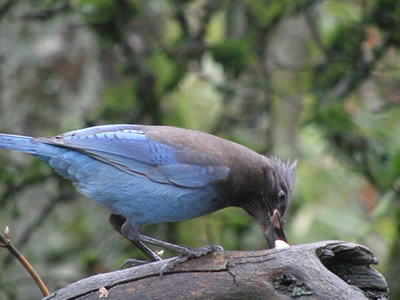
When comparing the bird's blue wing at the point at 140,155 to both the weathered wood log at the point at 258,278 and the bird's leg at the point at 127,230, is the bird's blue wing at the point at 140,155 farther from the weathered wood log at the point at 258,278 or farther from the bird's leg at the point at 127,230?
the weathered wood log at the point at 258,278

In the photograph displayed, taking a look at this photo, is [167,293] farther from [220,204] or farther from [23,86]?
[23,86]

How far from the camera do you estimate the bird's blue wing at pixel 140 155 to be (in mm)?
4766

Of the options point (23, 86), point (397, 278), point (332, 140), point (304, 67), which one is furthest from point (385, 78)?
point (23, 86)

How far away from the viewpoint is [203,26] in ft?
22.5

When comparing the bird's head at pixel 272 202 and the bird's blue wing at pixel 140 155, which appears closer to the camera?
the bird's blue wing at pixel 140 155

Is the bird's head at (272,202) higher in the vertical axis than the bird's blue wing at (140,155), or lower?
lower

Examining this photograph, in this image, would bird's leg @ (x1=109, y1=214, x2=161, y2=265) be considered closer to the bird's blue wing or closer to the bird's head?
the bird's blue wing

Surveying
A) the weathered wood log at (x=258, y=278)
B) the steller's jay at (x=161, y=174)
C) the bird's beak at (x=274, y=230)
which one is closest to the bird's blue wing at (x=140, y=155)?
the steller's jay at (x=161, y=174)

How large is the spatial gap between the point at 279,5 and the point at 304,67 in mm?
1162

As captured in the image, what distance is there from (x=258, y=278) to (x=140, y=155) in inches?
54.3

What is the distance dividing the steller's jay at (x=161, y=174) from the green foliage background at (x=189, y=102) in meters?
1.15

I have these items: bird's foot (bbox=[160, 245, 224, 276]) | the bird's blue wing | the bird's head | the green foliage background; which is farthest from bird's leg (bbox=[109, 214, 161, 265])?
the green foliage background

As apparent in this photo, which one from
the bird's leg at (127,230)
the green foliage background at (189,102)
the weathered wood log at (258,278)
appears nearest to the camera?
the weathered wood log at (258,278)

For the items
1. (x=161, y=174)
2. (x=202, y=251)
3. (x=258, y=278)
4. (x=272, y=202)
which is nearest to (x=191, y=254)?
(x=202, y=251)
